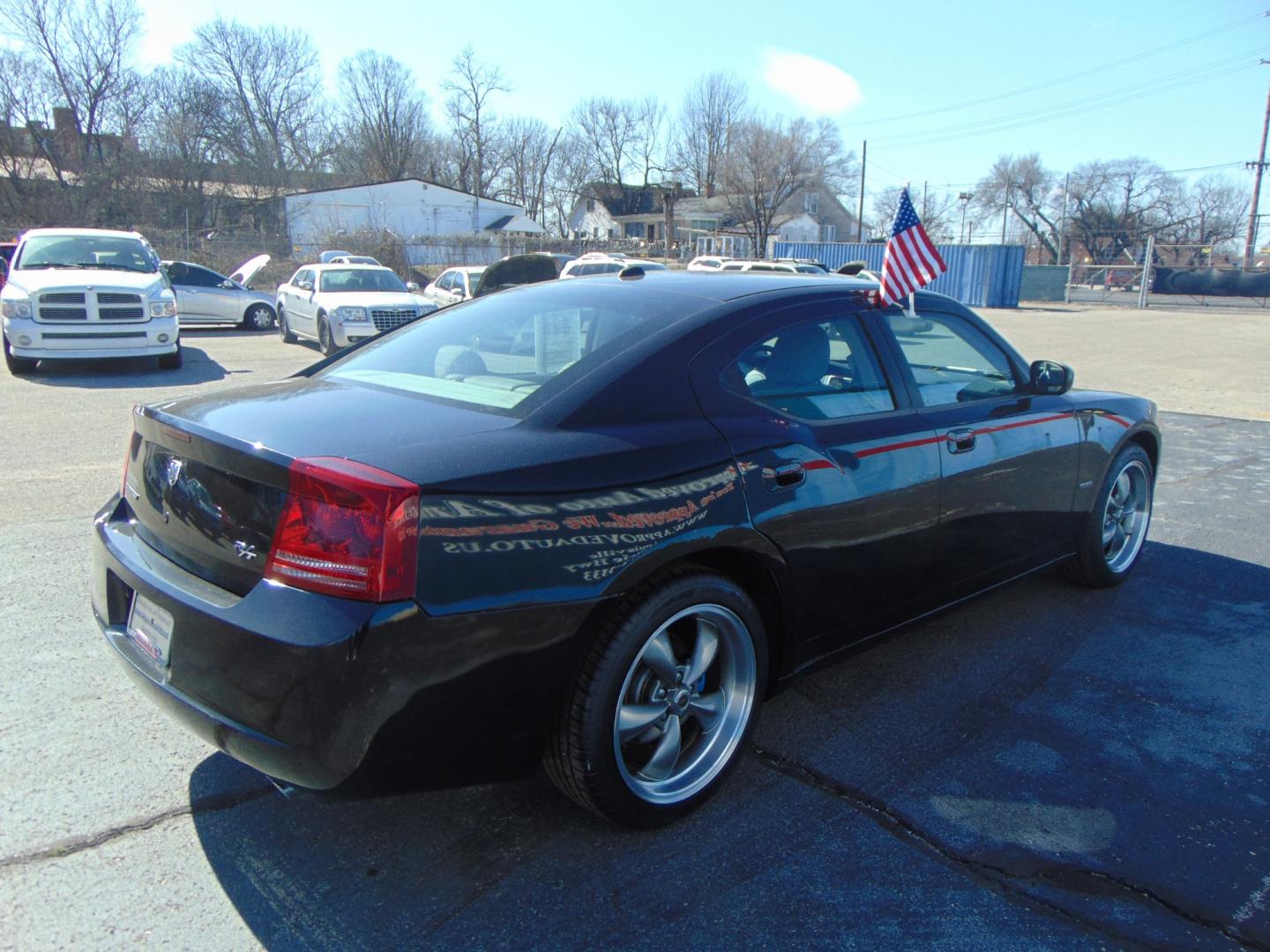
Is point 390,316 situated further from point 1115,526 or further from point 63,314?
point 1115,526

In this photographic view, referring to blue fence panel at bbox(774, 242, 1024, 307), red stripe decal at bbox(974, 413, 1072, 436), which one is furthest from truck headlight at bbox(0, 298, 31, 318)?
blue fence panel at bbox(774, 242, 1024, 307)

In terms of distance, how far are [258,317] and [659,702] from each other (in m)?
18.5

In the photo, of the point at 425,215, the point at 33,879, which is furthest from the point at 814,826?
the point at 425,215

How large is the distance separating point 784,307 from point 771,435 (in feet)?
1.85

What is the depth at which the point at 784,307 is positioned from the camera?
10.3ft

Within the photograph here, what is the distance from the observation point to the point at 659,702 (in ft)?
8.67

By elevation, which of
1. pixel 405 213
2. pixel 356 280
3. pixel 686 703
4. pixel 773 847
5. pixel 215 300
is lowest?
pixel 773 847

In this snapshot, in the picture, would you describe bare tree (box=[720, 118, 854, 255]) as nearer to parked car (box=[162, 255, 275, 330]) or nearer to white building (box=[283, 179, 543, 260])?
white building (box=[283, 179, 543, 260])

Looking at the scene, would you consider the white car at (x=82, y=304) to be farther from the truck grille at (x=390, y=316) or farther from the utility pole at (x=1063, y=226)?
the utility pole at (x=1063, y=226)

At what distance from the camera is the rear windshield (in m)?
2.77

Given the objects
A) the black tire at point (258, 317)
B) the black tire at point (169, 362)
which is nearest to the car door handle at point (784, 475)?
the black tire at point (169, 362)

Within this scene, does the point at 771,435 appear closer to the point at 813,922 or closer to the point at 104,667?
the point at 813,922

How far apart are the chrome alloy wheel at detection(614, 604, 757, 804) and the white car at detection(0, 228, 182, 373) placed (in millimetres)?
11169

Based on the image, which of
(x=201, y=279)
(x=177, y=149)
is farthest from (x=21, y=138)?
(x=201, y=279)
